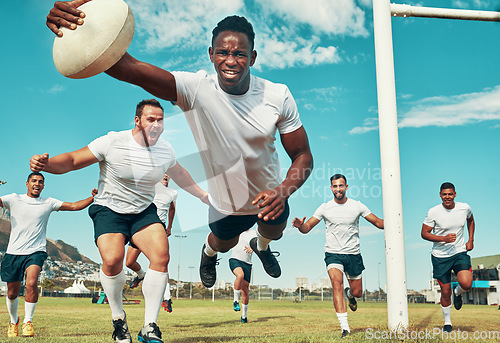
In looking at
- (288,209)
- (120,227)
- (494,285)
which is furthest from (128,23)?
(494,285)

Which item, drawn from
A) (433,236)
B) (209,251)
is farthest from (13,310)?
(433,236)

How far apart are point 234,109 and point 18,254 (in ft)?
19.5

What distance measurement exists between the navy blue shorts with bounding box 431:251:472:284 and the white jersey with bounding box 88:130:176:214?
6.91 meters

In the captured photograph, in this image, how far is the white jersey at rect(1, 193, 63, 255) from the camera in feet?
27.1

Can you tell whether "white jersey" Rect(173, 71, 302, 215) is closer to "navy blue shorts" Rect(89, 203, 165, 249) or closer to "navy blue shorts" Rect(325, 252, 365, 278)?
"navy blue shorts" Rect(89, 203, 165, 249)

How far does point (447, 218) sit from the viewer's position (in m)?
9.48

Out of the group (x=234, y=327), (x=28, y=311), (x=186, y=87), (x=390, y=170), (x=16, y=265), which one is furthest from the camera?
(x=234, y=327)

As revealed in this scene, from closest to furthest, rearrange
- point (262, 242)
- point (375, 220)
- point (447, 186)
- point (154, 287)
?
point (154, 287)
point (262, 242)
point (375, 220)
point (447, 186)

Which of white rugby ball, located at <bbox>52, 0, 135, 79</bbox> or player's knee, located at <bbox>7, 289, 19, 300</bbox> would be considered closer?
white rugby ball, located at <bbox>52, 0, 135, 79</bbox>

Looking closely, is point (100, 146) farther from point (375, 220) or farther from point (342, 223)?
point (375, 220)

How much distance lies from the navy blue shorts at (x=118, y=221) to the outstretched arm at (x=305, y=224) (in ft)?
10.9

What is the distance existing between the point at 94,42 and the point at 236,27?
147 cm

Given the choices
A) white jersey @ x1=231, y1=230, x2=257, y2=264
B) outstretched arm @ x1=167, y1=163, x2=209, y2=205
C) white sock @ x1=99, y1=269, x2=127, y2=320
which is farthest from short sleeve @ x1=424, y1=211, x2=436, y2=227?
white sock @ x1=99, y1=269, x2=127, y2=320

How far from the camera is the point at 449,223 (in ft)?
31.0
